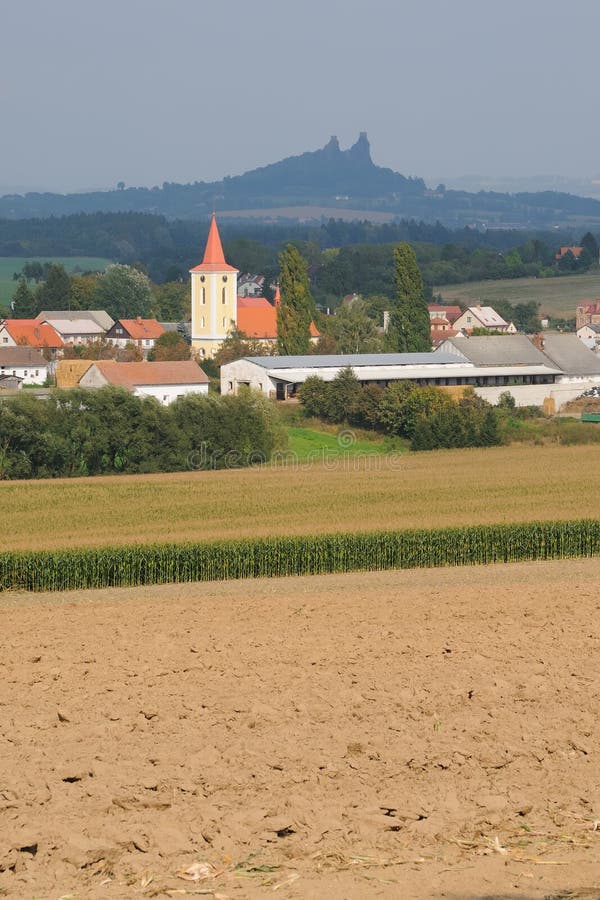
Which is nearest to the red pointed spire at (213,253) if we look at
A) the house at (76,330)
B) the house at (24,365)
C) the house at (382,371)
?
the house at (76,330)

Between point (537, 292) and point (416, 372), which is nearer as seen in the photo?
point (416, 372)

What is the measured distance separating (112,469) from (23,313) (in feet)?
234

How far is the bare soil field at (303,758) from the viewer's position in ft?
45.2

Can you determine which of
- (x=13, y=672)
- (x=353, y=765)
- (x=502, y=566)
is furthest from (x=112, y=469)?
(x=353, y=765)

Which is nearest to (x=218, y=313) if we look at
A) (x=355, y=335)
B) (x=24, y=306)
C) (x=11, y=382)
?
(x=355, y=335)

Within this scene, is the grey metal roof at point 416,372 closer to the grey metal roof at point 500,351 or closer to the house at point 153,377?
the grey metal roof at point 500,351

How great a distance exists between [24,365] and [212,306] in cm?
1372

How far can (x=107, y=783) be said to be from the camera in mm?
15547

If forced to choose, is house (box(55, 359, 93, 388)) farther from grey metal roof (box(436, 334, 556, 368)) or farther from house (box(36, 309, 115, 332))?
house (box(36, 309, 115, 332))

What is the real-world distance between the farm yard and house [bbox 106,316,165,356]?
54.1 metres

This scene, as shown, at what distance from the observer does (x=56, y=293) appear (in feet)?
413

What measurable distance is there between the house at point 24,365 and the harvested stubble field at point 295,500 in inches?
1265

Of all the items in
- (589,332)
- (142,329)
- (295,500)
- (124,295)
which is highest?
(124,295)

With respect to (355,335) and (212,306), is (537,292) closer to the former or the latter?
(212,306)
